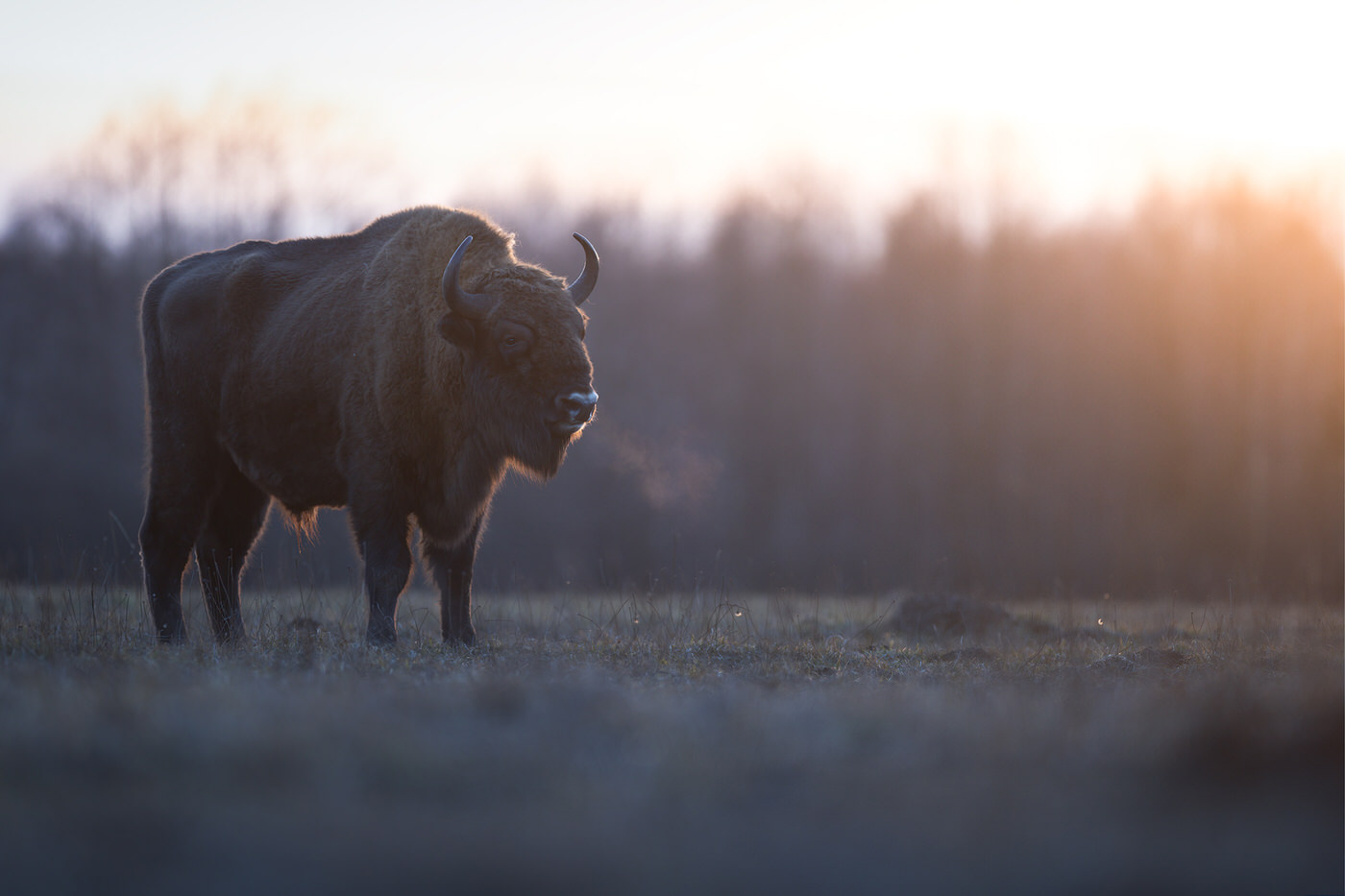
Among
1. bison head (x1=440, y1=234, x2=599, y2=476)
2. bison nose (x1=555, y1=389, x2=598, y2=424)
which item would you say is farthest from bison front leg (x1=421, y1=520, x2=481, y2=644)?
bison nose (x1=555, y1=389, x2=598, y2=424)

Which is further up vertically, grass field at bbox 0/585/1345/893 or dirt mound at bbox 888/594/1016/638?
grass field at bbox 0/585/1345/893

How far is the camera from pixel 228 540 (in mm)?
9797

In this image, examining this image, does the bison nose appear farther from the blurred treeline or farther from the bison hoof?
the blurred treeline

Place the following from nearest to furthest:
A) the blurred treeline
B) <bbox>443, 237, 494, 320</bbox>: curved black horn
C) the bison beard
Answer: <bbox>443, 237, 494, 320</bbox>: curved black horn → the bison beard → the blurred treeline

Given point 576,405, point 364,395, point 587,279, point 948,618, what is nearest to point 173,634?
point 364,395

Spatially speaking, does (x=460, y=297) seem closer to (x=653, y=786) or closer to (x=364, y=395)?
(x=364, y=395)

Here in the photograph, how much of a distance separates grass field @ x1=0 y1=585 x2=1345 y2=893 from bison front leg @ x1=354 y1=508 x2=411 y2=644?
7.03 ft

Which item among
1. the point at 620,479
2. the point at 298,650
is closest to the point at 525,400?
the point at 298,650

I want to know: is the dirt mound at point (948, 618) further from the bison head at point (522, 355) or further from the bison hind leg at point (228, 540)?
the bison hind leg at point (228, 540)

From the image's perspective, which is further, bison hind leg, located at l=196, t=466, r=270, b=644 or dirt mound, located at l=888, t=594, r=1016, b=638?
dirt mound, located at l=888, t=594, r=1016, b=638

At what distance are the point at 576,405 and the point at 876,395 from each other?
28.2m

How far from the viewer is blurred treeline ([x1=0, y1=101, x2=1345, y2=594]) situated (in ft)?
90.6

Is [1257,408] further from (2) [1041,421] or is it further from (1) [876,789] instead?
(1) [876,789]

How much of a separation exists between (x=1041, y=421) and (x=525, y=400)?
27.8 meters
